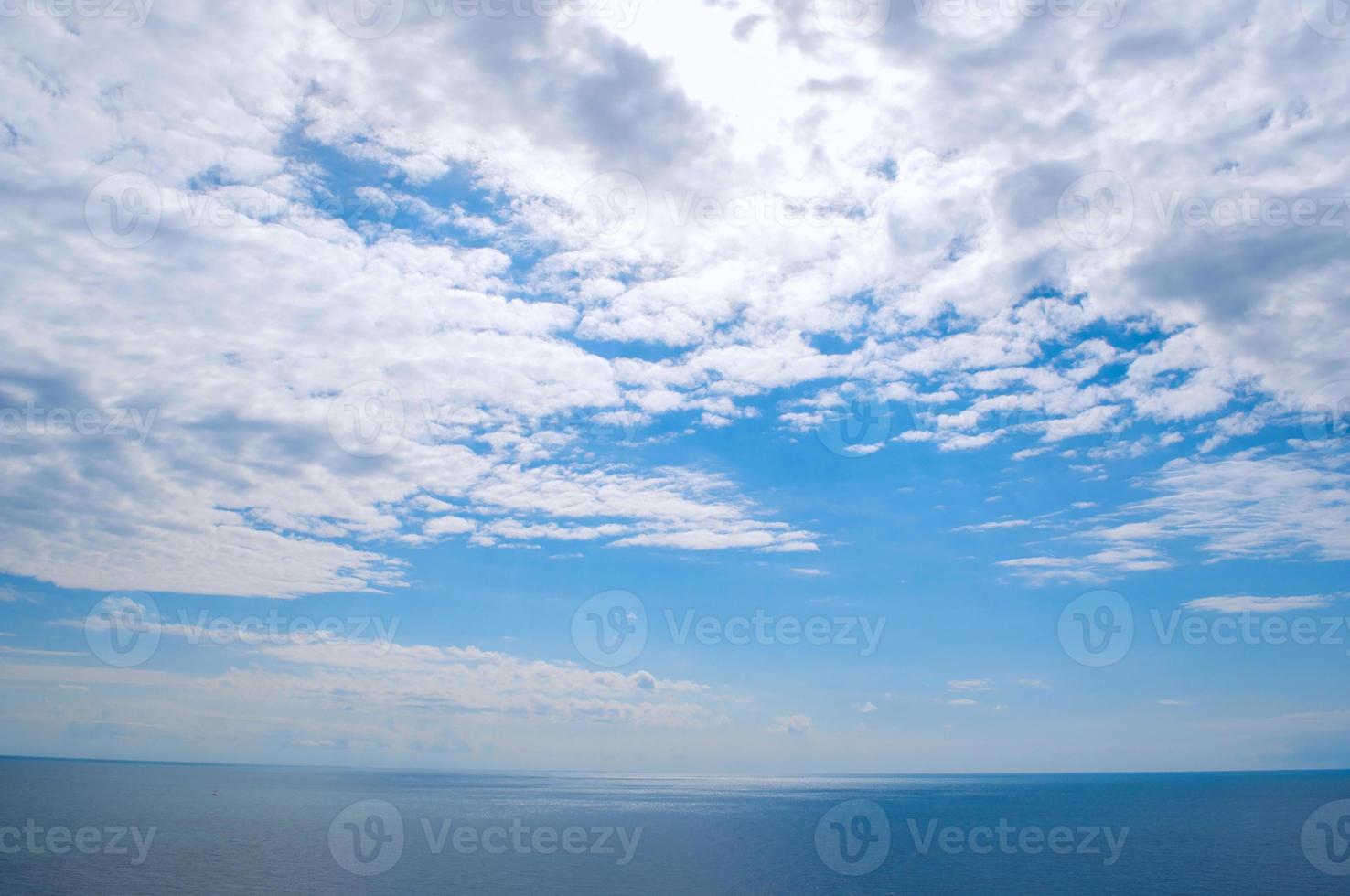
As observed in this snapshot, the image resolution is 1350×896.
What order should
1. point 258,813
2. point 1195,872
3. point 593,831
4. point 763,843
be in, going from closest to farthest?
1. point 1195,872
2. point 763,843
3. point 593,831
4. point 258,813

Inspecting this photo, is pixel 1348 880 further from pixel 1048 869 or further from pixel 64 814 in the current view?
pixel 64 814

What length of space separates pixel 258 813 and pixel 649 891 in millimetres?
101107

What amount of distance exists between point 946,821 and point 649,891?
318 ft

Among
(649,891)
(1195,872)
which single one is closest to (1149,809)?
(1195,872)

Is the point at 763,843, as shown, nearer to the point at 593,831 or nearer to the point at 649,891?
the point at 593,831

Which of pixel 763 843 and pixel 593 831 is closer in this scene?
pixel 763 843

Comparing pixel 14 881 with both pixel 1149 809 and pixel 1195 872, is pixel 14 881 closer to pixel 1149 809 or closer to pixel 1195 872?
pixel 1195 872

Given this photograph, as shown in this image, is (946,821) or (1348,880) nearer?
(1348,880)

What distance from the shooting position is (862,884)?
2874 inches

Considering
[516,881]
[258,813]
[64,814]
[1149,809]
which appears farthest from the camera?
[1149,809]

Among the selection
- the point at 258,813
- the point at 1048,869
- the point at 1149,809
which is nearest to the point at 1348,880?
the point at 1048,869

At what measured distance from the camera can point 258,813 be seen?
140 m

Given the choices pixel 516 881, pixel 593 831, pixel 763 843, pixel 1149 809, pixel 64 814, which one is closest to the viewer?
pixel 516 881

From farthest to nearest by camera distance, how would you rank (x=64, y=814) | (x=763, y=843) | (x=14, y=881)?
1. (x=64, y=814)
2. (x=763, y=843)
3. (x=14, y=881)
